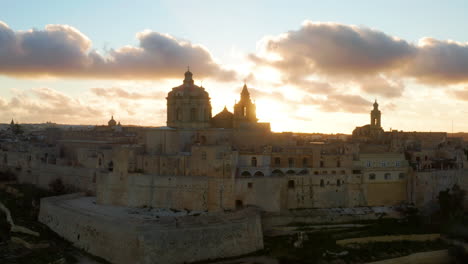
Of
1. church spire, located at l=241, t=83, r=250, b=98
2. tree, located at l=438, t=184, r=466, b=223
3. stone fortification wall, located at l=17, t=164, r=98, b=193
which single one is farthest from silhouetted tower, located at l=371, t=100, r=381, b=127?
stone fortification wall, located at l=17, t=164, r=98, b=193

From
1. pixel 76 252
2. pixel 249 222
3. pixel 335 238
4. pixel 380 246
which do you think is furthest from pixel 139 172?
pixel 380 246

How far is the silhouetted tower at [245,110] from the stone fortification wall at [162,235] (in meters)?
13.9

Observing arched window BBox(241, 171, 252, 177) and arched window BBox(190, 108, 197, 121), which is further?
arched window BBox(190, 108, 197, 121)

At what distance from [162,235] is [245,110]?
19685 millimetres

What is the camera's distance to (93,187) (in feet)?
126

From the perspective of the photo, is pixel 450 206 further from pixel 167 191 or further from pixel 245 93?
pixel 167 191

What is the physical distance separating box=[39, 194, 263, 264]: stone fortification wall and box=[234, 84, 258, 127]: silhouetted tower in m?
13.9

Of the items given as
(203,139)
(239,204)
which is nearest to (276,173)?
(239,204)

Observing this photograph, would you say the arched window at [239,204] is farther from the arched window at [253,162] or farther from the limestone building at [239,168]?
the arched window at [253,162]

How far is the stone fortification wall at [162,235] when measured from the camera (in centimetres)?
2655

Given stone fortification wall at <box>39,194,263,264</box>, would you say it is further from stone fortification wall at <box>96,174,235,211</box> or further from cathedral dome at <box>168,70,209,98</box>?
cathedral dome at <box>168,70,209,98</box>

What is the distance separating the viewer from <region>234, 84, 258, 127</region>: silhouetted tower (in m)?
43.6

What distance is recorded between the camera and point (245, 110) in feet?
146

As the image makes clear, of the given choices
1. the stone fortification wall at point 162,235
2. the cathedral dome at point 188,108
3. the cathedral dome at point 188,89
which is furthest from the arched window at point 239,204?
the cathedral dome at point 188,89
